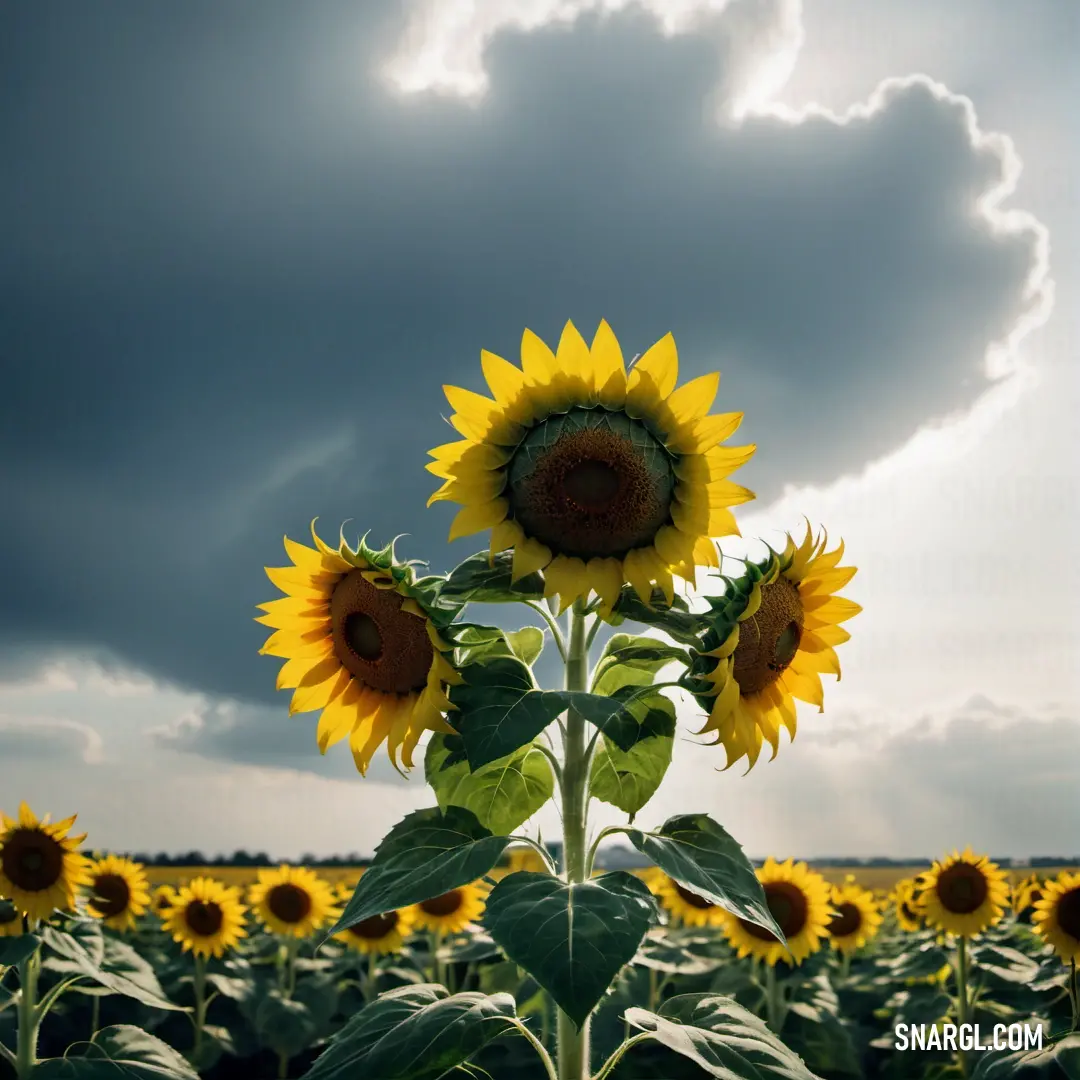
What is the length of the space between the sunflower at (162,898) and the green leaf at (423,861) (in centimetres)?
924

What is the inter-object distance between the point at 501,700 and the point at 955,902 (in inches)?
323

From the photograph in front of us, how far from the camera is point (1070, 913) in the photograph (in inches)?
285

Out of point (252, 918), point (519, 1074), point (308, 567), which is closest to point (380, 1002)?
point (308, 567)

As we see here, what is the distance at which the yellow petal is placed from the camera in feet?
9.18

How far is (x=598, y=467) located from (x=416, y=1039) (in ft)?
5.14

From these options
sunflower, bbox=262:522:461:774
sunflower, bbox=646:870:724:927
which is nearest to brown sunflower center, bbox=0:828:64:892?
sunflower, bbox=262:522:461:774

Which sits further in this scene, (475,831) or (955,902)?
(955,902)

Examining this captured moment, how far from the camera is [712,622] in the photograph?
2.77 metres

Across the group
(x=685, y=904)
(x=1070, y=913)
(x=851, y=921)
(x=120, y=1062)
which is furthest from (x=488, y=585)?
(x=851, y=921)

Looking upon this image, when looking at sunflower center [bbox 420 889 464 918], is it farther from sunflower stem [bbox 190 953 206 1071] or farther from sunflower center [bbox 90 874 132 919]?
sunflower center [bbox 90 874 132 919]

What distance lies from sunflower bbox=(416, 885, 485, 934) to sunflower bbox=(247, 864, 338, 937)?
1.87m

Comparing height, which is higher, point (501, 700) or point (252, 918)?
point (501, 700)

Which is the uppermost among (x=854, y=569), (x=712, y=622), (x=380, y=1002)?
(x=854, y=569)

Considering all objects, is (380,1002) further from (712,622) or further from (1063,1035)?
(1063,1035)
